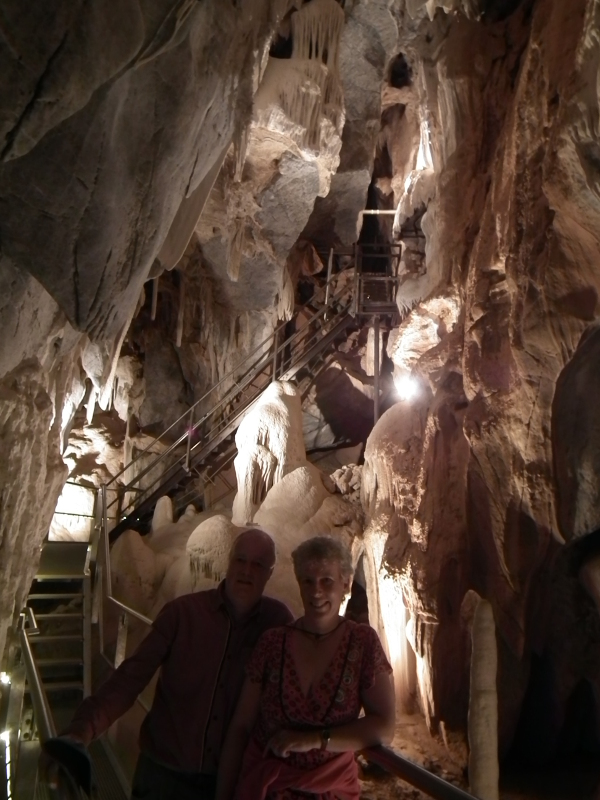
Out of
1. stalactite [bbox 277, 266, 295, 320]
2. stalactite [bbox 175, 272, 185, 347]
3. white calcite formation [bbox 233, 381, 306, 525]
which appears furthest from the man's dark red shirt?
stalactite [bbox 277, 266, 295, 320]

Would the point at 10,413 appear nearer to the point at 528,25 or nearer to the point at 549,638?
the point at 549,638

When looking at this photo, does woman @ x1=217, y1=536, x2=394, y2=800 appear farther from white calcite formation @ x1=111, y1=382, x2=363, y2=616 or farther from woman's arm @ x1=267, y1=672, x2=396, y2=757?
white calcite formation @ x1=111, y1=382, x2=363, y2=616

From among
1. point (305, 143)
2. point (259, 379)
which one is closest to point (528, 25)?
point (305, 143)

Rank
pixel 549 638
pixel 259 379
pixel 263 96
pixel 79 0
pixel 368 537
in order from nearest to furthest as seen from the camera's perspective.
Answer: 1. pixel 79 0
2. pixel 549 638
3. pixel 368 537
4. pixel 263 96
5. pixel 259 379

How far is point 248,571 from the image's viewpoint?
5.64 ft

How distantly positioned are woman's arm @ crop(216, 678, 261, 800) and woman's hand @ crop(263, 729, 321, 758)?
0.14 metres

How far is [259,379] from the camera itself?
12.2 meters

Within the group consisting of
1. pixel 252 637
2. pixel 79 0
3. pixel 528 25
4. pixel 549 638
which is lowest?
pixel 549 638

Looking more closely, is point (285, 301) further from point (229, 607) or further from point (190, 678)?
point (190, 678)

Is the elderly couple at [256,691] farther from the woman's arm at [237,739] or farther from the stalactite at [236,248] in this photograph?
the stalactite at [236,248]

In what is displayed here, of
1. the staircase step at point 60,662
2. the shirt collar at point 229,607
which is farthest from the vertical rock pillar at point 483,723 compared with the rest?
the shirt collar at point 229,607

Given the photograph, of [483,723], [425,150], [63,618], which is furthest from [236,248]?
[483,723]

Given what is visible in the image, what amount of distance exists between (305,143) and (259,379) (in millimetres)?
4553

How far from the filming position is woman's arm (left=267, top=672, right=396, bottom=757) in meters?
1.41
